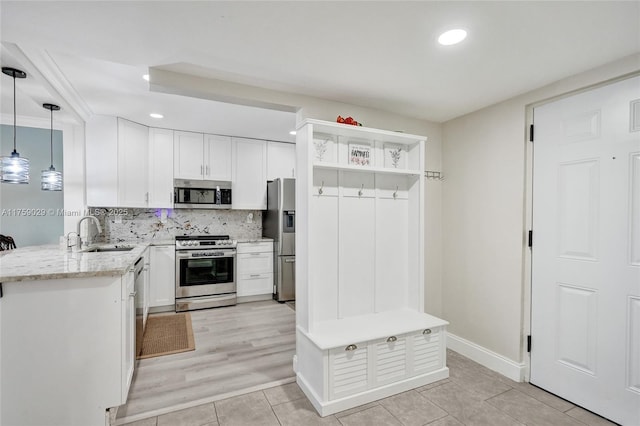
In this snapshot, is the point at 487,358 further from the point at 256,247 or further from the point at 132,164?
the point at 132,164

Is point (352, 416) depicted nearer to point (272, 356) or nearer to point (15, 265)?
point (272, 356)

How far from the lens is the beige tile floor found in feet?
6.57

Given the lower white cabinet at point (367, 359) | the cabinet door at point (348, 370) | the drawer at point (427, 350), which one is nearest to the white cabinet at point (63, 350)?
the lower white cabinet at point (367, 359)

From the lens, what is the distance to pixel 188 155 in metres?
4.43

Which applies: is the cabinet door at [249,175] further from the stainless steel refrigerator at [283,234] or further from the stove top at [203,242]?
the stove top at [203,242]

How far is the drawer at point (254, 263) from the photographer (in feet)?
15.1

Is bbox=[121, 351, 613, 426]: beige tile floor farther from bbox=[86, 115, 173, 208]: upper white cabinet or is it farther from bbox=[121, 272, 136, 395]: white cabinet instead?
bbox=[86, 115, 173, 208]: upper white cabinet

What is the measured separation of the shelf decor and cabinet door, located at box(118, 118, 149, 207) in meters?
3.30

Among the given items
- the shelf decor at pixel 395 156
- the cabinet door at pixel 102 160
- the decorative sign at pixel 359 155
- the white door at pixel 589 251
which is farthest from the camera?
the cabinet door at pixel 102 160

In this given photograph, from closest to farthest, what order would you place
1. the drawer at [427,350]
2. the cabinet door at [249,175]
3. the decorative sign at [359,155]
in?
the drawer at [427,350], the decorative sign at [359,155], the cabinet door at [249,175]

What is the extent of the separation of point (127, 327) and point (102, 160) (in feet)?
8.78

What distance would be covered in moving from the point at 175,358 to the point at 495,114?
371cm

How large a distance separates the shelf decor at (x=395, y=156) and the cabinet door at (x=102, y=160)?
339 cm

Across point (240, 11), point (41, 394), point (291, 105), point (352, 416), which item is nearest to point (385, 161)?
point (291, 105)
